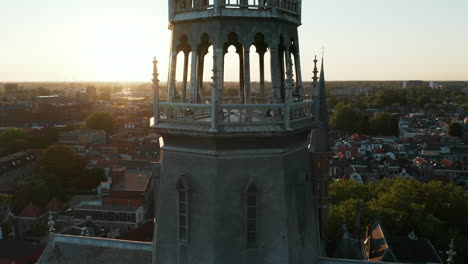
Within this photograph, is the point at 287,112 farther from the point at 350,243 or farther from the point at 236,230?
the point at 350,243

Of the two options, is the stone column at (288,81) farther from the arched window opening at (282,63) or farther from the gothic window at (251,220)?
the gothic window at (251,220)

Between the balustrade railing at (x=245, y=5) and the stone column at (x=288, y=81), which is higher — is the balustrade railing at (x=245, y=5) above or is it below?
above

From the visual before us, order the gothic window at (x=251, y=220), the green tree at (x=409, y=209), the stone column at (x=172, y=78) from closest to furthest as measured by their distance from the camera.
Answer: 1. the gothic window at (x=251, y=220)
2. the stone column at (x=172, y=78)
3. the green tree at (x=409, y=209)

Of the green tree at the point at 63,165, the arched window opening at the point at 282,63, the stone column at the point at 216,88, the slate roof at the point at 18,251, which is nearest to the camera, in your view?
the stone column at the point at 216,88

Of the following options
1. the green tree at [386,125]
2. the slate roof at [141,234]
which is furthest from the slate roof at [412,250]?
the green tree at [386,125]

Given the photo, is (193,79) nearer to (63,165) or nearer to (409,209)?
(409,209)

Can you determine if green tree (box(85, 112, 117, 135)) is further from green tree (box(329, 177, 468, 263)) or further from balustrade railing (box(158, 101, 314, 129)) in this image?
balustrade railing (box(158, 101, 314, 129))
